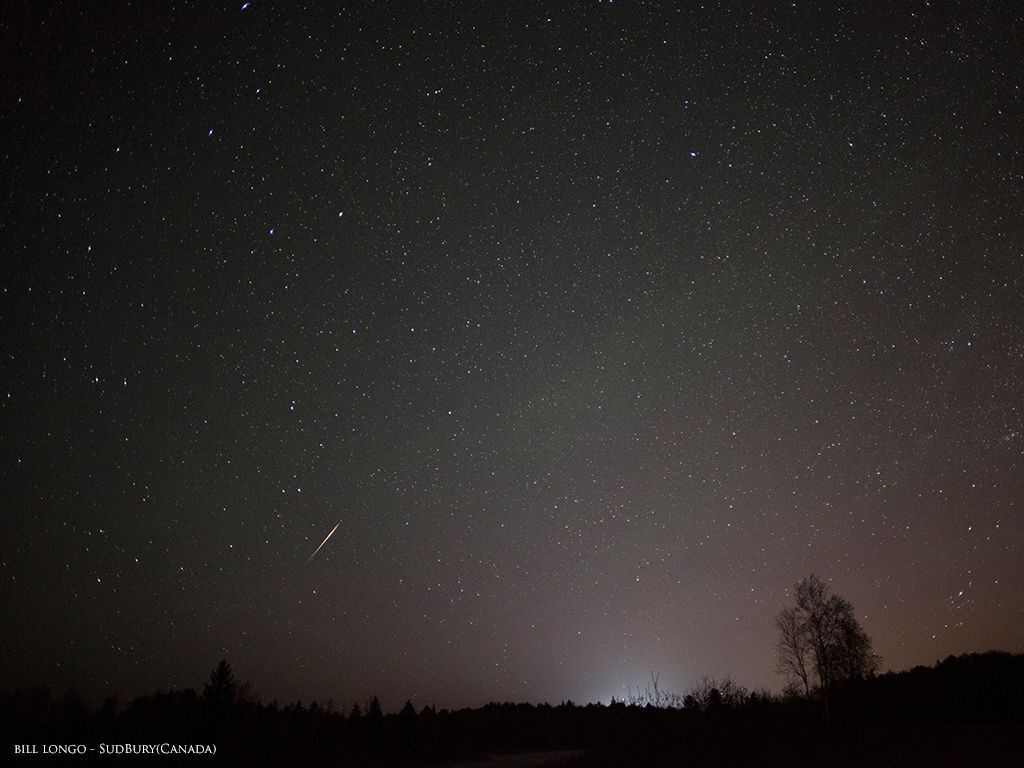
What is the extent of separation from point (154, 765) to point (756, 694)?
28506 millimetres

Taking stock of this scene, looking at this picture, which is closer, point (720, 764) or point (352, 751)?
point (720, 764)

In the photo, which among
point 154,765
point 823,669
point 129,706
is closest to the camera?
point 154,765

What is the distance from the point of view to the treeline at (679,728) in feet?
55.2

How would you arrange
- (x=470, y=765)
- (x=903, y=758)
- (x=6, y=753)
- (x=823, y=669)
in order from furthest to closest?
(x=6, y=753), (x=823, y=669), (x=470, y=765), (x=903, y=758)

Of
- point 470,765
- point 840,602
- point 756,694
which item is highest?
point 840,602

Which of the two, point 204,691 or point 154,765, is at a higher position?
point 204,691

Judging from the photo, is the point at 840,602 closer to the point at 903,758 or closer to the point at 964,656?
the point at 964,656

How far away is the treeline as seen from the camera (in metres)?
16.8

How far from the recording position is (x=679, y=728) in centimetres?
1791

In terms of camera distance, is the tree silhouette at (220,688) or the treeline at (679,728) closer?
the treeline at (679,728)

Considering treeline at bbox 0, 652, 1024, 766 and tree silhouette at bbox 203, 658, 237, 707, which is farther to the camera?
tree silhouette at bbox 203, 658, 237, 707

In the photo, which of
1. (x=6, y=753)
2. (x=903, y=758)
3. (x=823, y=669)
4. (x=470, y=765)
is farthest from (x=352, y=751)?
(x=903, y=758)

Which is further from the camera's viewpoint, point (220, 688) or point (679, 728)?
point (220, 688)

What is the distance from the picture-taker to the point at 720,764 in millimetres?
14898
